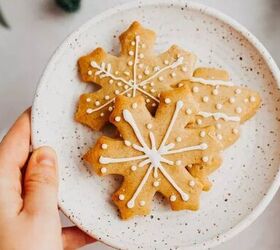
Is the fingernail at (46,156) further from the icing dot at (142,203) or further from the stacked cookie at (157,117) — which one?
the icing dot at (142,203)

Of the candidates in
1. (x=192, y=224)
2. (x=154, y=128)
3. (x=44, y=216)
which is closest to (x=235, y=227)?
(x=192, y=224)

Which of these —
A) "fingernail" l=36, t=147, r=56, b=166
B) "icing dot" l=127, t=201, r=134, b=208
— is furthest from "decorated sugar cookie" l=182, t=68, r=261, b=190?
"fingernail" l=36, t=147, r=56, b=166

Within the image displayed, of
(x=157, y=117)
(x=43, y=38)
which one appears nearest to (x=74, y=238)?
(x=157, y=117)

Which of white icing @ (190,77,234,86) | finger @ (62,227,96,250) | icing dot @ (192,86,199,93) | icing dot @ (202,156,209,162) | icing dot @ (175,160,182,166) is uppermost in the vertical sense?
white icing @ (190,77,234,86)

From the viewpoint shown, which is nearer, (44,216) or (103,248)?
(44,216)

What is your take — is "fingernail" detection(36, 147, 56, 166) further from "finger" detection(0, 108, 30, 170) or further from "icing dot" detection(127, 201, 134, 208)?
"icing dot" detection(127, 201, 134, 208)

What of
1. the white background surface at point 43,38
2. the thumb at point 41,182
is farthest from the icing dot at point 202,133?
the white background surface at point 43,38

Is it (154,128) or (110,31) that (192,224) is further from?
(110,31)

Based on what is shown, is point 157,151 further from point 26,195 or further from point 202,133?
point 26,195
